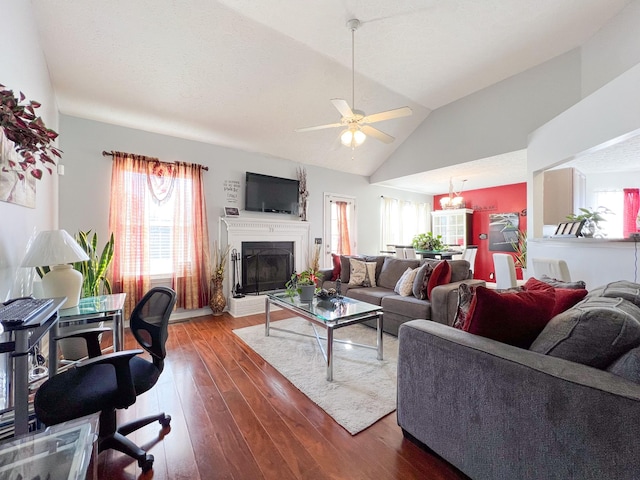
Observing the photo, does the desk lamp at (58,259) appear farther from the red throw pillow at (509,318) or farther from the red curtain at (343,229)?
the red curtain at (343,229)

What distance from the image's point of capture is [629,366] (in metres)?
Result: 0.97

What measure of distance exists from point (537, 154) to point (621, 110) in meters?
1.28

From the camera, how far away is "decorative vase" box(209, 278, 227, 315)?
4.27m

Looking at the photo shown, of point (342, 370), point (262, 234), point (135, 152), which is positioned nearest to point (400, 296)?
point (342, 370)

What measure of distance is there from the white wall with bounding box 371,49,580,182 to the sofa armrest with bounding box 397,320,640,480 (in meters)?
3.99

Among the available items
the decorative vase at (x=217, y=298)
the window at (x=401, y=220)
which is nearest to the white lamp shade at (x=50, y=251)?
the decorative vase at (x=217, y=298)

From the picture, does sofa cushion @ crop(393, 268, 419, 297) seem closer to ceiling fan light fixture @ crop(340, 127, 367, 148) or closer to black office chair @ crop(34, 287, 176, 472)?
ceiling fan light fixture @ crop(340, 127, 367, 148)

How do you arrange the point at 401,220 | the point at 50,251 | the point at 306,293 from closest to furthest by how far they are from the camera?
the point at 50,251
the point at 306,293
the point at 401,220

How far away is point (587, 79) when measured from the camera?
339 cm

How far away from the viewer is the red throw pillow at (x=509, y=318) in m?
1.33

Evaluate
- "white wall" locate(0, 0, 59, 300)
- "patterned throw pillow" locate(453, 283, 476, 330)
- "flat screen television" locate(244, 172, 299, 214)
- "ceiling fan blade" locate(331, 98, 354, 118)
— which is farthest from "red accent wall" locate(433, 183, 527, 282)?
"white wall" locate(0, 0, 59, 300)

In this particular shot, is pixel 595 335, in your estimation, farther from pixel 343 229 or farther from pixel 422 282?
pixel 343 229

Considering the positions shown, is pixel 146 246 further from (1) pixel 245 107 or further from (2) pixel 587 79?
(2) pixel 587 79

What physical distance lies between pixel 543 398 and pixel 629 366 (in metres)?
0.30
